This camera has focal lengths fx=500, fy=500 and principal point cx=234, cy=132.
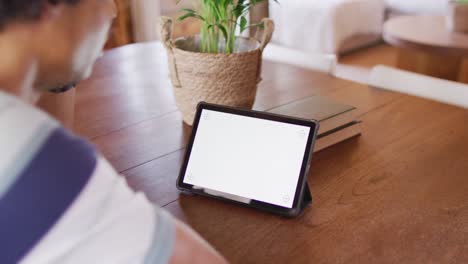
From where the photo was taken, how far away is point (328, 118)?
0.90 metres

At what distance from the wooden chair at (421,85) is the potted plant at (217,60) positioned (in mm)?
426

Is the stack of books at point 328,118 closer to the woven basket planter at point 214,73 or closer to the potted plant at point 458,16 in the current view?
the woven basket planter at point 214,73

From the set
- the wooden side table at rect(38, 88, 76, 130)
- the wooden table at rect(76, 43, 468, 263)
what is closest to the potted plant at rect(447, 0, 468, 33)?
the wooden table at rect(76, 43, 468, 263)

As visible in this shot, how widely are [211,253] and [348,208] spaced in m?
0.30

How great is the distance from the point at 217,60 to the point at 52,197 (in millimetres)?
591

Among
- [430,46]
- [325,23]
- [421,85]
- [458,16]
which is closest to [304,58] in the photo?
[421,85]

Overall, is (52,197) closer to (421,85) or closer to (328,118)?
(328,118)

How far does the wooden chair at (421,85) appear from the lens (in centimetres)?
123

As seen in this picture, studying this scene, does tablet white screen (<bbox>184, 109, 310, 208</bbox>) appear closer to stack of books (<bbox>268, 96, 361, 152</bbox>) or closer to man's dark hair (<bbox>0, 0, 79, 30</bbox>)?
stack of books (<bbox>268, 96, 361, 152</bbox>)

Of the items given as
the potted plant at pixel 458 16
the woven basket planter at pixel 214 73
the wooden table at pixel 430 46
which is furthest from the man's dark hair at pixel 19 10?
the potted plant at pixel 458 16

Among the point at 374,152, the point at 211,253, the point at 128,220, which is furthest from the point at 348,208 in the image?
the point at 128,220

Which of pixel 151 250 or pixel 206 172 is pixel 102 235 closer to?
pixel 151 250

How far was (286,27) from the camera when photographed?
143 inches

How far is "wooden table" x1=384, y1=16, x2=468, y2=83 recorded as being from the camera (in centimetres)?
238
